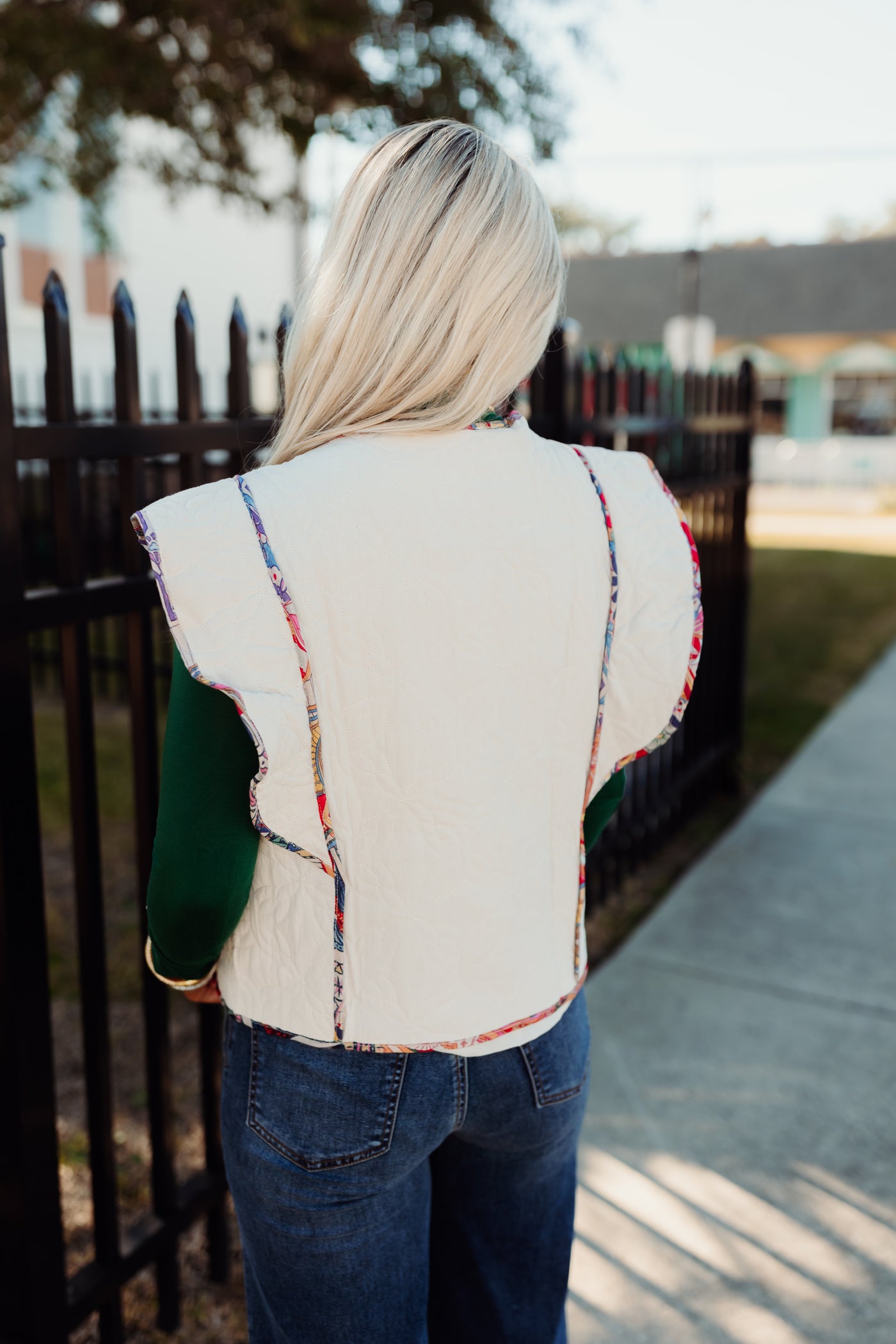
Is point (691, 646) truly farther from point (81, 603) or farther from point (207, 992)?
point (81, 603)

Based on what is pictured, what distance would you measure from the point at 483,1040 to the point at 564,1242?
46 cm

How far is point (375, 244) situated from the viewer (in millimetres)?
1153

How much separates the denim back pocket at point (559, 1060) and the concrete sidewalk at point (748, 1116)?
112 cm

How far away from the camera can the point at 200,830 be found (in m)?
1.19

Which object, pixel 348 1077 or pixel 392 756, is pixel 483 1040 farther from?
pixel 392 756

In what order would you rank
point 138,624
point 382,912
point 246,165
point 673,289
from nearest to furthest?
point 382,912
point 138,624
point 246,165
point 673,289

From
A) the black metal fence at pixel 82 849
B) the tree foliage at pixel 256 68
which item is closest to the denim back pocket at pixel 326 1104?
the black metal fence at pixel 82 849

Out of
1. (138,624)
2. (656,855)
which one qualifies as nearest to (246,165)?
(656,855)

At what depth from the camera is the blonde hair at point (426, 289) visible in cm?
Answer: 114

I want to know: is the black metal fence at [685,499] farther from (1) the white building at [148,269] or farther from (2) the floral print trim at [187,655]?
(1) the white building at [148,269]

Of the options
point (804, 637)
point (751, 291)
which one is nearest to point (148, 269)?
point (804, 637)

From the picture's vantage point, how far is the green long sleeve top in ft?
3.76

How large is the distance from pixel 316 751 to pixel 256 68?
6.99m

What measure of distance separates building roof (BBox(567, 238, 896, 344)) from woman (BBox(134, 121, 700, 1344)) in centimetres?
2656
